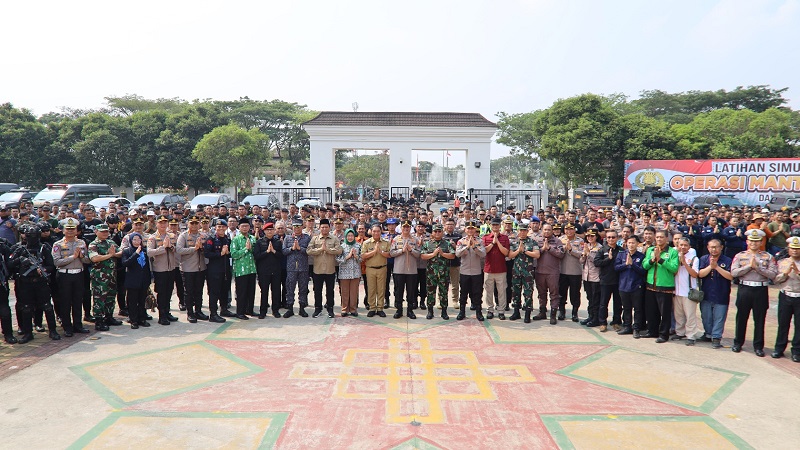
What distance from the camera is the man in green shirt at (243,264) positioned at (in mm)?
8914

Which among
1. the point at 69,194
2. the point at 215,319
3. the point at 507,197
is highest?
the point at 69,194

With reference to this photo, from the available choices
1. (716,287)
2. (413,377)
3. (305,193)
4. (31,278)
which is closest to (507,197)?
(305,193)

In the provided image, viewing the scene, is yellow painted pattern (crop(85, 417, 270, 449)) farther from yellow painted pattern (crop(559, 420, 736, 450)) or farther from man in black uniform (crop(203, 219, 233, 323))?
man in black uniform (crop(203, 219, 233, 323))

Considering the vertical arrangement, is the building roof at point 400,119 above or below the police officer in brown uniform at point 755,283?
above

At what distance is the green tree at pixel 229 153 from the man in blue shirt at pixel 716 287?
28.5m

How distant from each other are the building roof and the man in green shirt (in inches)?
807

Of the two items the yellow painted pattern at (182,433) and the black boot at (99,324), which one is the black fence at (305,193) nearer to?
the black boot at (99,324)

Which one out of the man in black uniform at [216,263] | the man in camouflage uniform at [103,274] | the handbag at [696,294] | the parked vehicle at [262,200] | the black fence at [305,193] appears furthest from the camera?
the black fence at [305,193]

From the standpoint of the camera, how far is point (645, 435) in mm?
5023

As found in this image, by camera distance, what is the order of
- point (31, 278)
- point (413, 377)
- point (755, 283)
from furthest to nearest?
1. point (31, 278)
2. point (755, 283)
3. point (413, 377)

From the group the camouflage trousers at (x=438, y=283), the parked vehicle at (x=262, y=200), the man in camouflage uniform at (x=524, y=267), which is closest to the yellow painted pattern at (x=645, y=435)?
the man in camouflage uniform at (x=524, y=267)

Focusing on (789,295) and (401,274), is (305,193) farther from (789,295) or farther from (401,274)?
(789,295)

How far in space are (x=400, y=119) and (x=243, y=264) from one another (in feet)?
74.0

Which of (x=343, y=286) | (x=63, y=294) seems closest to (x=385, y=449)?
(x=343, y=286)
